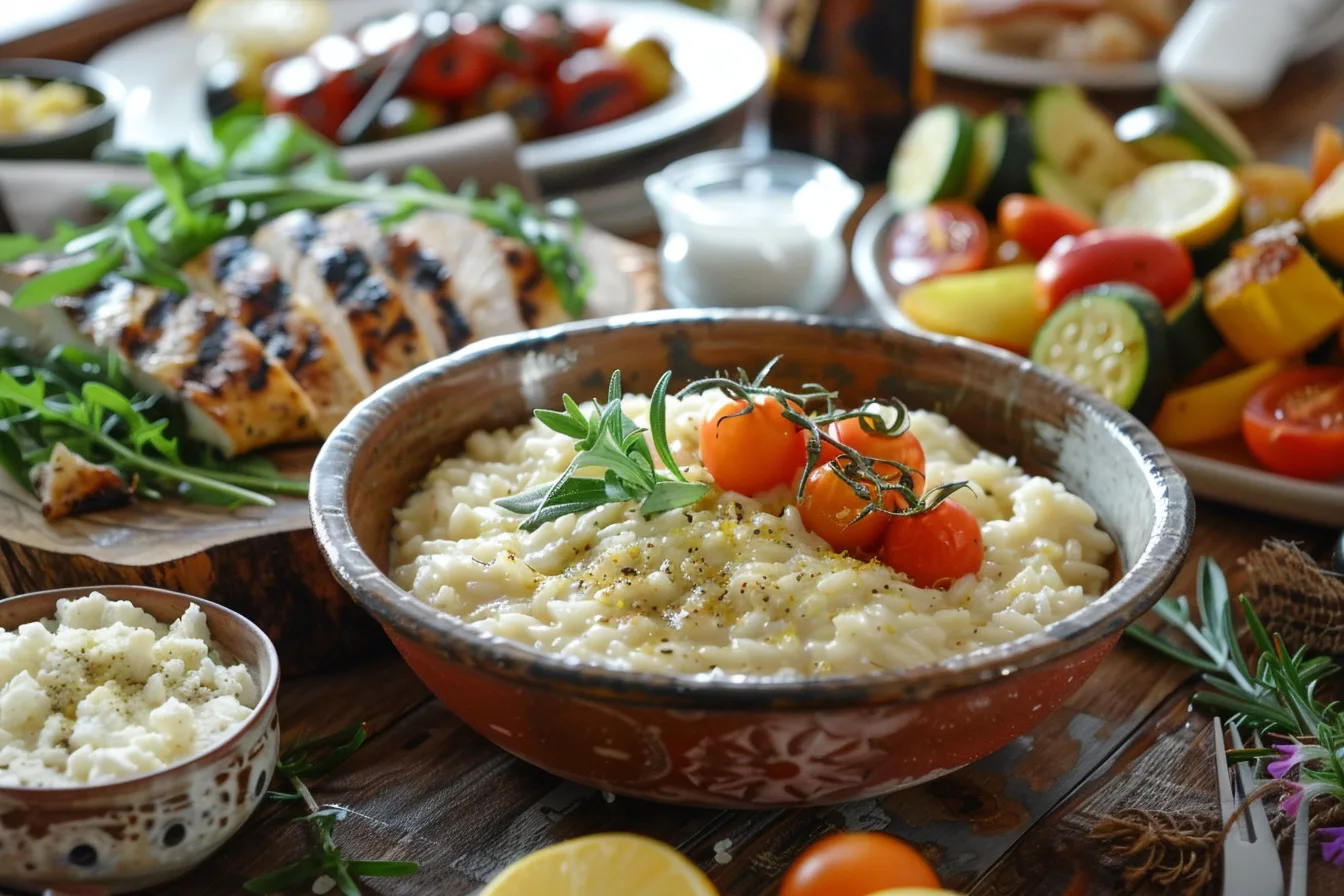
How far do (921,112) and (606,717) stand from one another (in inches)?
151

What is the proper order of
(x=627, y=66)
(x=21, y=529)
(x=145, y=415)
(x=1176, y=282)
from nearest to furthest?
1. (x=21, y=529)
2. (x=145, y=415)
3. (x=1176, y=282)
4. (x=627, y=66)

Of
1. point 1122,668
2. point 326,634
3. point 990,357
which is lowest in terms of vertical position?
point 1122,668

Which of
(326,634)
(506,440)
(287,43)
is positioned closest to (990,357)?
(506,440)

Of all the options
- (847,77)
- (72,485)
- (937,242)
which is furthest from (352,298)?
(847,77)

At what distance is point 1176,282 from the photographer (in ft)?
11.0

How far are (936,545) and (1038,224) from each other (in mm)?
1938

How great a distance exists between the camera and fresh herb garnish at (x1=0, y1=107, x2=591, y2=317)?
10.4 ft

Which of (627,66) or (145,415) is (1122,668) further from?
(627,66)

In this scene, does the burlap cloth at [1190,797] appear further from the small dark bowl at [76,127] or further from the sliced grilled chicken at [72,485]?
the small dark bowl at [76,127]

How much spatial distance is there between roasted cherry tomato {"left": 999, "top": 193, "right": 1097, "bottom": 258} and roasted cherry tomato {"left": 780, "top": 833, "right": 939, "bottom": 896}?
7.88ft

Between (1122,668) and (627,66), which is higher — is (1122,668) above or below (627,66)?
below

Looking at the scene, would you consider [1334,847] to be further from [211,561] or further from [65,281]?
[65,281]

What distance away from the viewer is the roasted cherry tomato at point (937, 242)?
3.96 meters

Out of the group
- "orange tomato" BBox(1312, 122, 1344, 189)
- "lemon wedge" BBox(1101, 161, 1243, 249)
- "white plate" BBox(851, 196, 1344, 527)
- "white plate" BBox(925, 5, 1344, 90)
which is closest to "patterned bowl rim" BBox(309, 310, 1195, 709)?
"white plate" BBox(851, 196, 1344, 527)
